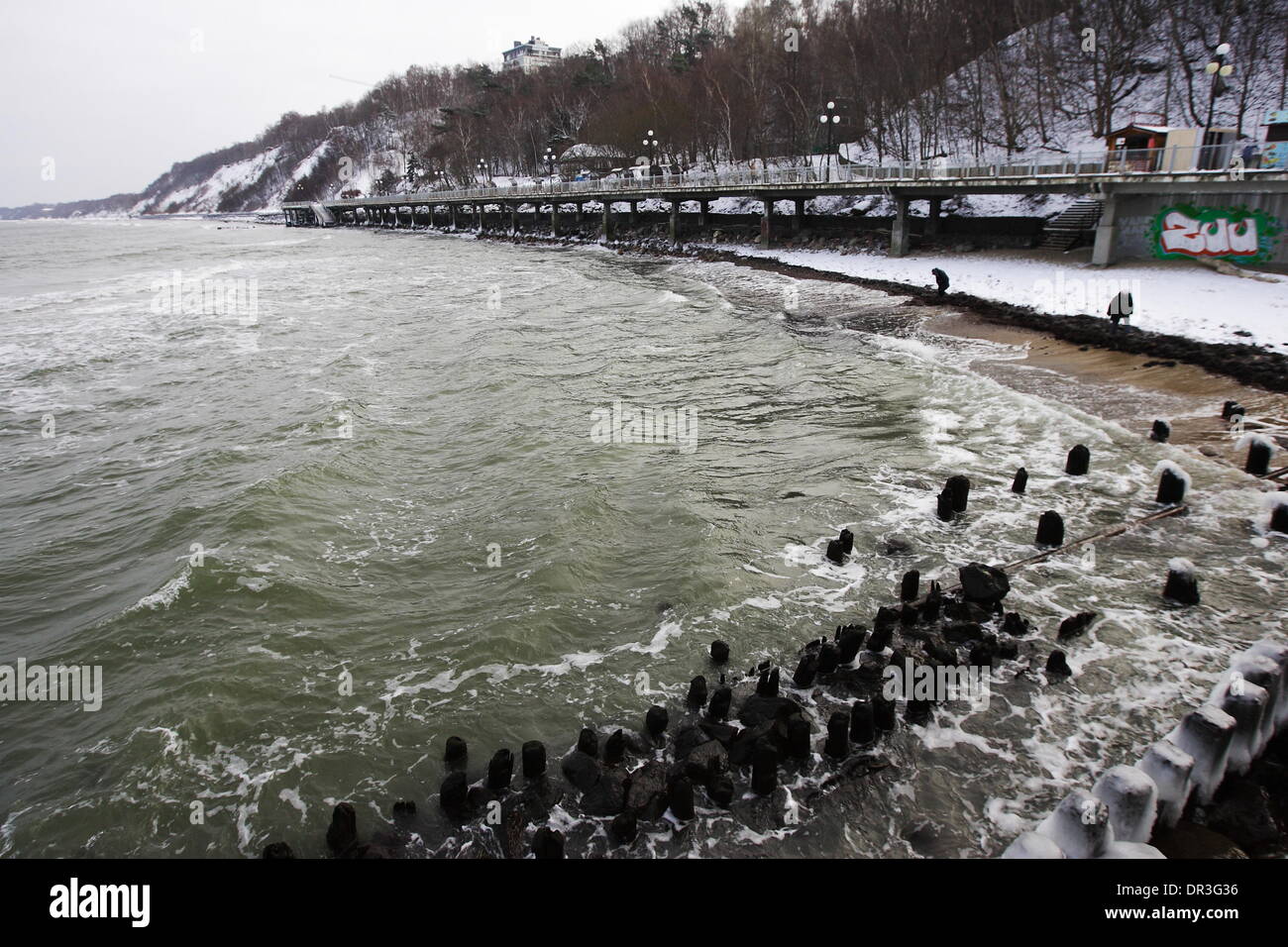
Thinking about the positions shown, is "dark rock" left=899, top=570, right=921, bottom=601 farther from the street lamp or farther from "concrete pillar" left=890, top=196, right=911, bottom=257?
the street lamp

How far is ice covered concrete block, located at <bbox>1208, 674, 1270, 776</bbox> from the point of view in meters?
6.13

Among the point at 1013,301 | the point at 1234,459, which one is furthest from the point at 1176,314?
A: the point at 1234,459

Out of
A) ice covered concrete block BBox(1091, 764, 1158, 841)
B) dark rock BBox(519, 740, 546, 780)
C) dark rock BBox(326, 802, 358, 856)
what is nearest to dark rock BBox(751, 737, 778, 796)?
dark rock BBox(519, 740, 546, 780)

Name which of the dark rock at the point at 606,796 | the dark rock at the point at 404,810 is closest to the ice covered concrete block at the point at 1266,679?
the dark rock at the point at 606,796

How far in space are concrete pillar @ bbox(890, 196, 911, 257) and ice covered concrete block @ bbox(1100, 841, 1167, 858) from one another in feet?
138

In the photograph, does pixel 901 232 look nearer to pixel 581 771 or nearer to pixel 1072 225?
pixel 1072 225

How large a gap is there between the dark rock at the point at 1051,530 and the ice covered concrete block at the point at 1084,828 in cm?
734

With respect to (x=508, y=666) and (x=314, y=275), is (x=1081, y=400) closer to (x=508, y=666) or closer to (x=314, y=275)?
(x=508, y=666)

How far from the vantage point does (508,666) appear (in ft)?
31.8

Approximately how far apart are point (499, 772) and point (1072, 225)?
39872mm

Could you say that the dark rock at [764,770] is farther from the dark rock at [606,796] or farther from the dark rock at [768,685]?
the dark rock at [606,796]

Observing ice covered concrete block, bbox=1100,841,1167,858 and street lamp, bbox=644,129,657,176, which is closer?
ice covered concrete block, bbox=1100,841,1167,858

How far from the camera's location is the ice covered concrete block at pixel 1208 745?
5.91 m

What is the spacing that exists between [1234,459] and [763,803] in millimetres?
13221
